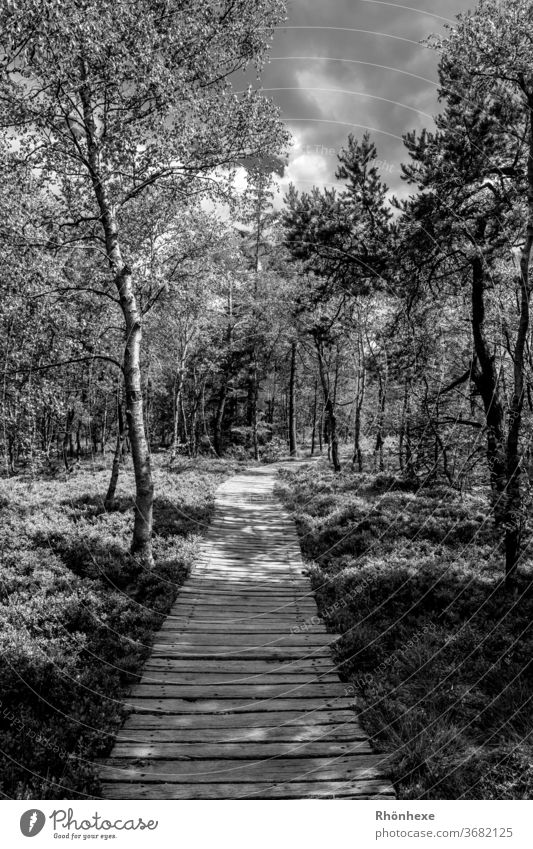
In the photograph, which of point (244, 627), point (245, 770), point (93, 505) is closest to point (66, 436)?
point (93, 505)

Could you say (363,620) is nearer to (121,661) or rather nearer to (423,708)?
(423,708)

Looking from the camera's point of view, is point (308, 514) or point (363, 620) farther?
point (308, 514)

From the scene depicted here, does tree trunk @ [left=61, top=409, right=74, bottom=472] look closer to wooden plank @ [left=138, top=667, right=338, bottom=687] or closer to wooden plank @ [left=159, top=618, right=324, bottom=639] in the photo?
wooden plank @ [left=159, top=618, right=324, bottom=639]

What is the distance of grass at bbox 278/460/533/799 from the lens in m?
5.18

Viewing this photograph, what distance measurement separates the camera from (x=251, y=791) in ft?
15.8

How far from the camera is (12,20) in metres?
6.35

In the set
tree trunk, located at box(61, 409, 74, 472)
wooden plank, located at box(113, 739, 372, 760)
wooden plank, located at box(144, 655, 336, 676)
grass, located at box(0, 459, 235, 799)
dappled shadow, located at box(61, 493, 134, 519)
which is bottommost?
wooden plank, located at box(144, 655, 336, 676)

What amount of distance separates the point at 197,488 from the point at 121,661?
14195mm

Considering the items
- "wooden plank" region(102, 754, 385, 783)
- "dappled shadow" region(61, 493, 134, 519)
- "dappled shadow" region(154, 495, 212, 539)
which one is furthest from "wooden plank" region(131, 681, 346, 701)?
"dappled shadow" region(61, 493, 134, 519)

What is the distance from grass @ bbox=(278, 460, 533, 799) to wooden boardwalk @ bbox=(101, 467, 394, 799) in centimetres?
46

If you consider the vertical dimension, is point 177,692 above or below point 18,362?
below

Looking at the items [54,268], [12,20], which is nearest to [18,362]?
[54,268]

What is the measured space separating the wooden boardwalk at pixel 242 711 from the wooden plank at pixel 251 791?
0.04ft

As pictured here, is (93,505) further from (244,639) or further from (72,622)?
(244,639)
